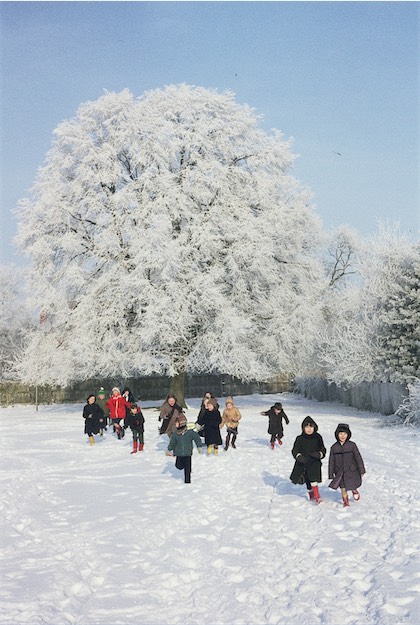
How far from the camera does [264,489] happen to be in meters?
12.6

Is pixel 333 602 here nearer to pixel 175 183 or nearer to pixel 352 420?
pixel 352 420

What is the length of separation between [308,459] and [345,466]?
698mm

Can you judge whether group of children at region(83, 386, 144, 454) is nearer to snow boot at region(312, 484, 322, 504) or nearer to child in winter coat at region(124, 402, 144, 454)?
child in winter coat at region(124, 402, 144, 454)

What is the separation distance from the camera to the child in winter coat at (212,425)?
1712 cm

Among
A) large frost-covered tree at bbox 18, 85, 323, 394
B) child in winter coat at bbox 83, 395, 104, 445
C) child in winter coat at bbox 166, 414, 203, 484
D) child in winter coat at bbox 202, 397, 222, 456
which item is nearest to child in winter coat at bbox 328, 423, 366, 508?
child in winter coat at bbox 166, 414, 203, 484

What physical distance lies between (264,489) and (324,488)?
1.09 meters

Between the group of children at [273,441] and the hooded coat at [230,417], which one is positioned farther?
the hooded coat at [230,417]

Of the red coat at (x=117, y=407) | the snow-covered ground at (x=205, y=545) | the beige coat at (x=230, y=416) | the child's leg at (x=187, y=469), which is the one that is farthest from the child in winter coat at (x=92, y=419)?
the child's leg at (x=187, y=469)

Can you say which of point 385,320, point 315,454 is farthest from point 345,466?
point 385,320

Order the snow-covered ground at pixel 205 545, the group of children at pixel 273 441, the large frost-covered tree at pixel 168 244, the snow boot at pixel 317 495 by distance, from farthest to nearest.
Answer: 1. the large frost-covered tree at pixel 168 244
2. the snow boot at pixel 317 495
3. the group of children at pixel 273 441
4. the snow-covered ground at pixel 205 545

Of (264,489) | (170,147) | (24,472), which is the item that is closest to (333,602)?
(264,489)

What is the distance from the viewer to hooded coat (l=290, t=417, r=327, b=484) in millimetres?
11461

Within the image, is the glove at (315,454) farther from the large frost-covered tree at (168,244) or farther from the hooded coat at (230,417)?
the large frost-covered tree at (168,244)

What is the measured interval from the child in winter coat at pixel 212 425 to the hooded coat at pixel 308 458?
5515mm
